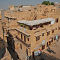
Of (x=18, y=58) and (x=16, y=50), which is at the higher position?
(x=16, y=50)

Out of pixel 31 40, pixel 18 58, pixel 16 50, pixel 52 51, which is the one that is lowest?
pixel 18 58

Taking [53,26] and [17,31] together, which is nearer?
[17,31]

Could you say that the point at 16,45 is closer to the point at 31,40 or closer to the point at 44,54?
the point at 31,40

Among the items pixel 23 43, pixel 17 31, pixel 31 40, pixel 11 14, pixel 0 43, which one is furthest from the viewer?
pixel 11 14

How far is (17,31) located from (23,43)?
3.22m

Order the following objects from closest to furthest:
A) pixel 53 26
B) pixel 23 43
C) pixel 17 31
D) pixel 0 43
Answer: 1. pixel 0 43
2. pixel 23 43
3. pixel 17 31
4. pixel 53 26

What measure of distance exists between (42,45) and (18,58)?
19.6 ft

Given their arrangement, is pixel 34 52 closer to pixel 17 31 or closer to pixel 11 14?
pixel 17 31

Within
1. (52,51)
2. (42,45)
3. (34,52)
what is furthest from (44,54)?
(42,45)

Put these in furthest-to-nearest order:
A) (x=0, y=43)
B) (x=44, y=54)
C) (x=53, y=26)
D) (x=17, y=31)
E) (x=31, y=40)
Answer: (x=53, y=26) < (x=17, y=31) < (x=31, y=40) < (x=44, y=54) < (x=0, y=43)

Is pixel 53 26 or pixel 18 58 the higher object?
pixel 53 26

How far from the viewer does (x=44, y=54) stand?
18.7 metres

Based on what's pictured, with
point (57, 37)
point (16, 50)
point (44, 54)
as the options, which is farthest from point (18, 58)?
point (57, 37)

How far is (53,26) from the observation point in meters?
25.7
